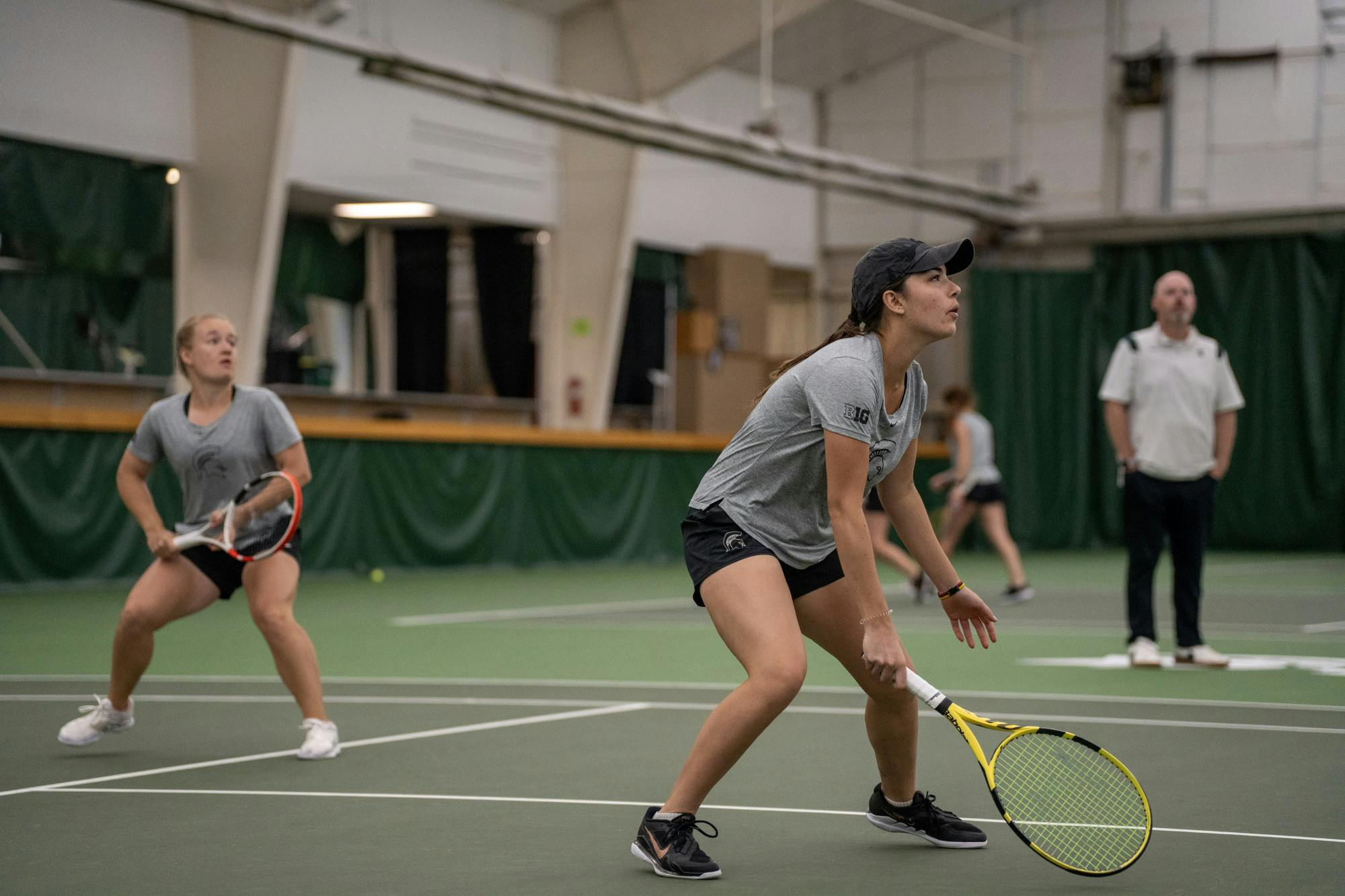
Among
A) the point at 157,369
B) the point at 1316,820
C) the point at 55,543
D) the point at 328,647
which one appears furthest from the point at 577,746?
the point at 157,369

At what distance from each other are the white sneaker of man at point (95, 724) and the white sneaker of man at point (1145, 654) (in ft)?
17.9

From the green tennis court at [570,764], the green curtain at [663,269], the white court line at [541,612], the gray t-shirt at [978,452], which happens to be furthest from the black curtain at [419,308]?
the green tennis court at [570,764]

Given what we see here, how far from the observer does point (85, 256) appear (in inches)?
685

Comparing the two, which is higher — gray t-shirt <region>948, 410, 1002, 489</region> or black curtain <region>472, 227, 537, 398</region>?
black curtain <region>472, 227, 537, 398</region>

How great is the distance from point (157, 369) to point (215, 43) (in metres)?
3.64

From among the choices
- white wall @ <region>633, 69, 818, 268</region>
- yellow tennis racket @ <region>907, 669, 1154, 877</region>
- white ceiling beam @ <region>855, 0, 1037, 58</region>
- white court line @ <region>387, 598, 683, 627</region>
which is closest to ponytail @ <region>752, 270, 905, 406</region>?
yellow tennis racket @ <region>907, 669, 1154, 877</region>

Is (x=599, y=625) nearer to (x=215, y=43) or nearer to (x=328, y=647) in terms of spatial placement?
(x=328, y=647)

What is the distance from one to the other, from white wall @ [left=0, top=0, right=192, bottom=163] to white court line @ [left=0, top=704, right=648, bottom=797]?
11.5 metres

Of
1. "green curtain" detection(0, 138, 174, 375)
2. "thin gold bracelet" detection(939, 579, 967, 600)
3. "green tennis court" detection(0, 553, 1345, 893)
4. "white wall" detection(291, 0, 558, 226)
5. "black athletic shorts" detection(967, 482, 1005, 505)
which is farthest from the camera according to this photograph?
"white wall" detection(291, 0, 558, 226)

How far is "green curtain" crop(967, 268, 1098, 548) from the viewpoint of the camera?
25844 millimetres

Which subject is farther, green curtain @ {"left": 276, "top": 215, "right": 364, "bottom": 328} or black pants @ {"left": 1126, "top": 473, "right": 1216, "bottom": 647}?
green curtain @ {"left": 276, "top": 215, "right": 364, "bottom": 328}

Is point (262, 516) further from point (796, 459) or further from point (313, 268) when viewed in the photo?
point (313, 268)

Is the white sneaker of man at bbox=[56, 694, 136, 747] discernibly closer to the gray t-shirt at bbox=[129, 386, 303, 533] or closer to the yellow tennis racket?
the gray t-shirt at bbox=[129, 386, 303, 533]

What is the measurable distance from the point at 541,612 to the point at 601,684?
4881 millimetres
